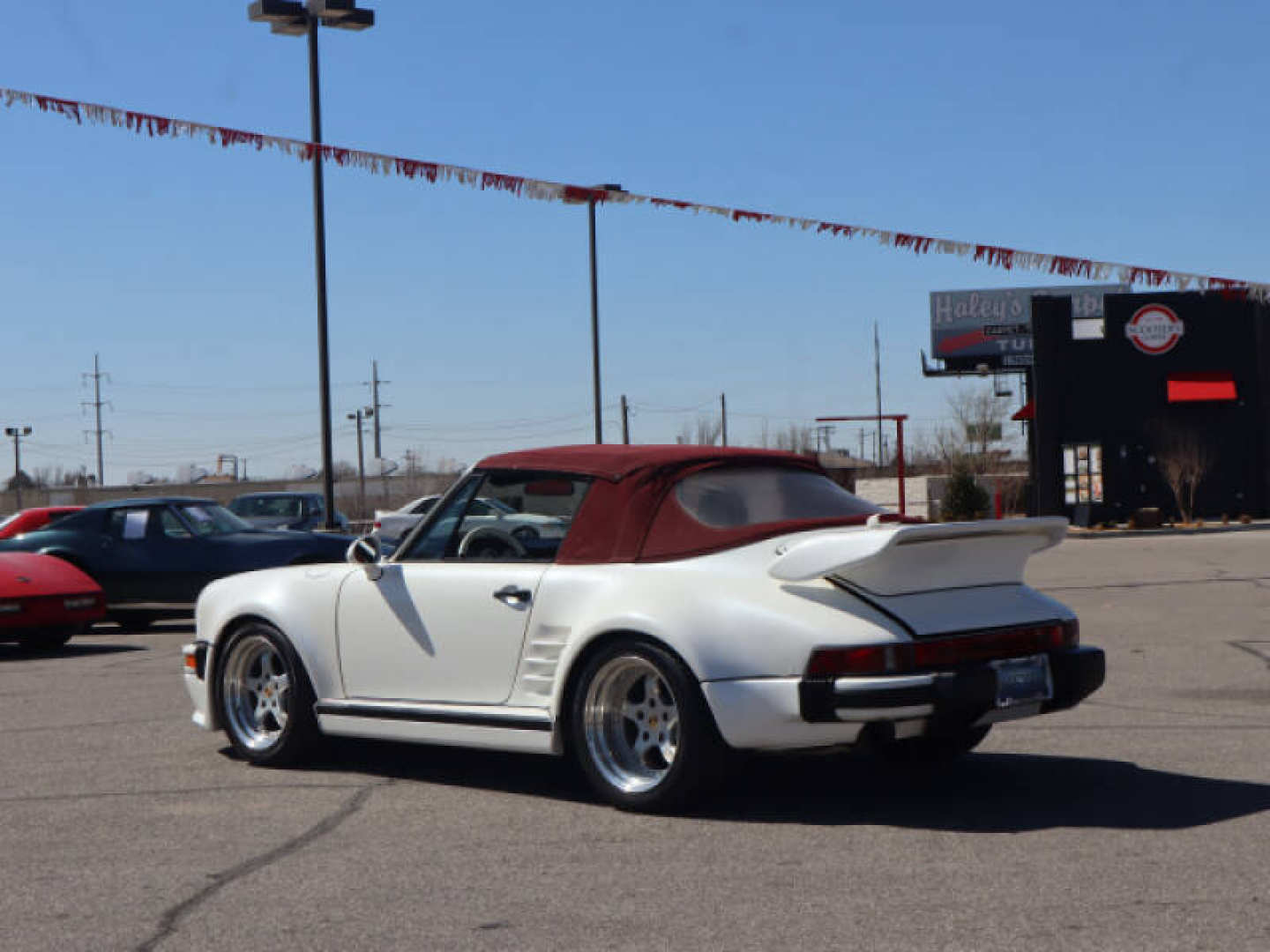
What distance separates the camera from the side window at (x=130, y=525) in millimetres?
17000

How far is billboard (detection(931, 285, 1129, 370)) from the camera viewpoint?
80125mm

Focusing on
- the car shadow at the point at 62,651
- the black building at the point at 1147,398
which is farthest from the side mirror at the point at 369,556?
the black building at the point at 1147,398

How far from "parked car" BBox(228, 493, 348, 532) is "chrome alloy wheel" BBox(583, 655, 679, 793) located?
22131mm

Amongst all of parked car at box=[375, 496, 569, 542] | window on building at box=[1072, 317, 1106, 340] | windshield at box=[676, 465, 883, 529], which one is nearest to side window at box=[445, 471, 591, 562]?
parked car at box=[375, 496, 569, 542]

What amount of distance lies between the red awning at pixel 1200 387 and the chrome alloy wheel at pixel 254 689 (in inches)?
1749

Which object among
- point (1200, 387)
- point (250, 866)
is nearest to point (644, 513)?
point (250, 866)

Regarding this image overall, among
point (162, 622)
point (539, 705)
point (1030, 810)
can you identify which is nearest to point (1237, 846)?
point (1030, 810)

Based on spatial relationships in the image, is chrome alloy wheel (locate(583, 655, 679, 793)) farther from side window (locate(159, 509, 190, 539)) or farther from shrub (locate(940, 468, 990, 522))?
shrub (locate(940, 468, 990, 522))

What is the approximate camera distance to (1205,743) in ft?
25.2

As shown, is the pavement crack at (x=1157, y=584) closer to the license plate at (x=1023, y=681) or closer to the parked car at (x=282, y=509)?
the license plate at (x=1023, y=681)

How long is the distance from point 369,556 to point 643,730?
1.75 meters

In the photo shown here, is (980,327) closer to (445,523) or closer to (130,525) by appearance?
(130,525)

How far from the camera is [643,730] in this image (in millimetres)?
6285

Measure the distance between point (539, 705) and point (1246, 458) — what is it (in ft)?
151
